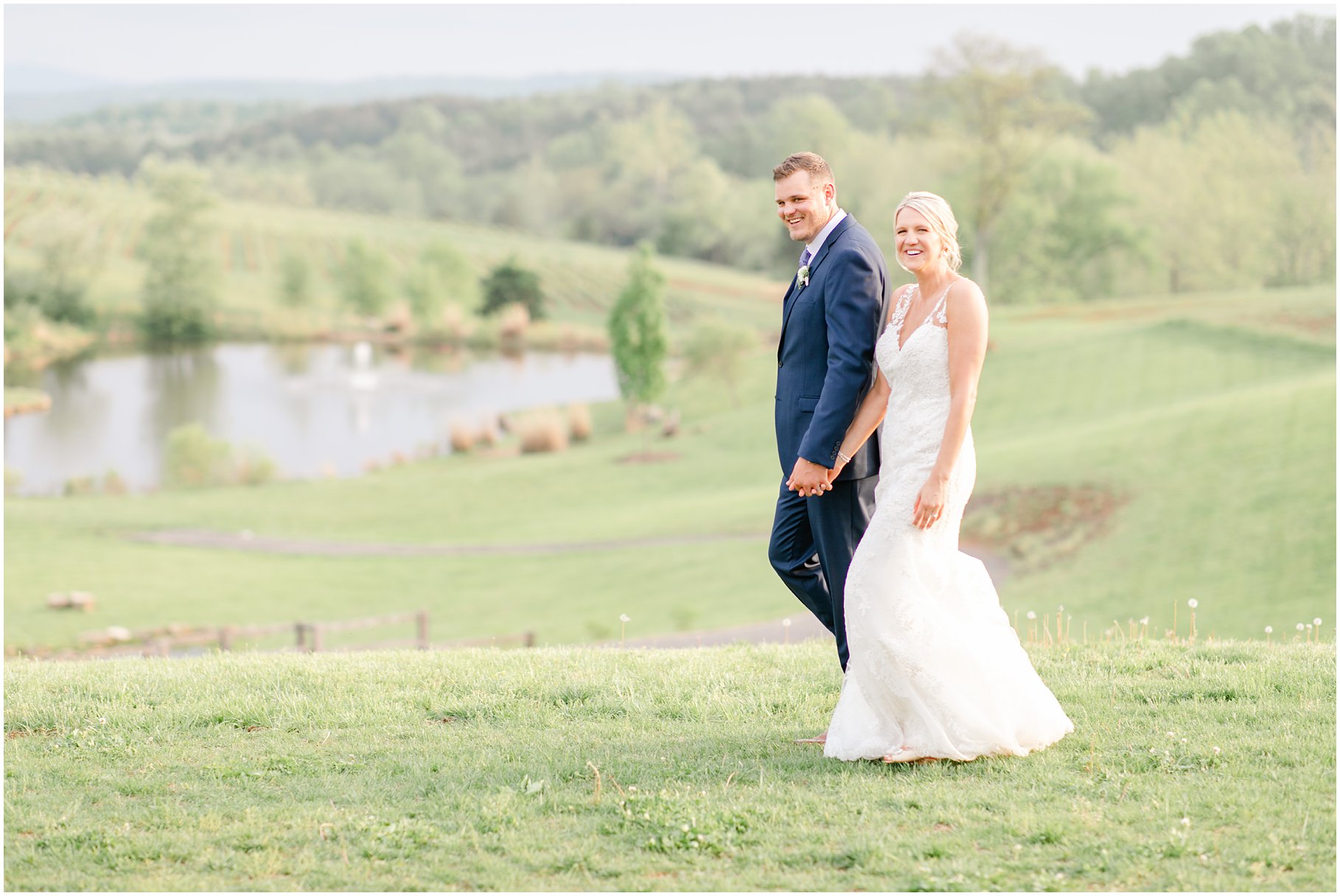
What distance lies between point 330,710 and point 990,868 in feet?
11.3

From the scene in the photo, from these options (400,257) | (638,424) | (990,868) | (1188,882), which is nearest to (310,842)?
(990,868)

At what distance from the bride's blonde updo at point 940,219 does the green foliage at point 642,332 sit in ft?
130

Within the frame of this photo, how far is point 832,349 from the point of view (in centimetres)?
541

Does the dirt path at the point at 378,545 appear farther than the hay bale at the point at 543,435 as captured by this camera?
No

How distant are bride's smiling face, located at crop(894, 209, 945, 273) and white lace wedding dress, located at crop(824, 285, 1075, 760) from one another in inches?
7.8

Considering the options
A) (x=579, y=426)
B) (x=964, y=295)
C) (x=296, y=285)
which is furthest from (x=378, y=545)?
(x=296, y=285)

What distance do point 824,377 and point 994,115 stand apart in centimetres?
6923

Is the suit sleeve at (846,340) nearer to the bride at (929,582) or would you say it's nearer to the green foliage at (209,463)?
the bride at (929,582)

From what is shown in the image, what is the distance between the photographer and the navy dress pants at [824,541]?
5.53m

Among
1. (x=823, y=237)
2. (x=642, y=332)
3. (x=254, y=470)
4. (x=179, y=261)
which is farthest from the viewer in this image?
(x=179, y=261)

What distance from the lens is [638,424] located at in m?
49.1

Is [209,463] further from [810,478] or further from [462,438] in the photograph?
[810,478]

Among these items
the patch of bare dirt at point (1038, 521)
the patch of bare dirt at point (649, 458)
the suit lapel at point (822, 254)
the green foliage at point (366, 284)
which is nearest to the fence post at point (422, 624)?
the patch of bare dirt at point (1038, 521)

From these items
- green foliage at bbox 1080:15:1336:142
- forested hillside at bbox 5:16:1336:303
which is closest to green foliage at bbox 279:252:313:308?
forested hillside at bbox 5:16:1336:303
